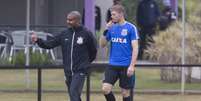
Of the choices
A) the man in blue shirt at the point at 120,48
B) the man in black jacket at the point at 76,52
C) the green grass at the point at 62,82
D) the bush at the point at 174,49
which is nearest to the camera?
the man in blue shirt at the point at 120,48

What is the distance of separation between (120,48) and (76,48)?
2.14ft

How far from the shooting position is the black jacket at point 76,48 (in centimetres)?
1065

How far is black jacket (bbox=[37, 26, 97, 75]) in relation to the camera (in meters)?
10.6

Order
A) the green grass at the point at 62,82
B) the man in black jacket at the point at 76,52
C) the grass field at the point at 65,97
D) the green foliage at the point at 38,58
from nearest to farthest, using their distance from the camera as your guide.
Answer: the man in black jacket at the point at 76,52, the grass field at the point at 65,97, the green grass at the point at 62,82, the green foliage at the point at 38,58

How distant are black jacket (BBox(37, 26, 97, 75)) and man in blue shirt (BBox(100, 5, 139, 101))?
247mm

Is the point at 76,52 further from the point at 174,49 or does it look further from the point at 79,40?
the point at 174,49

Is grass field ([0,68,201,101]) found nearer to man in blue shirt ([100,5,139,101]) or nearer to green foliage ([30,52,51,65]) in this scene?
green foliage ([30,52,51,65])

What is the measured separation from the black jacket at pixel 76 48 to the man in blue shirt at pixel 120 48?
0.81 feet

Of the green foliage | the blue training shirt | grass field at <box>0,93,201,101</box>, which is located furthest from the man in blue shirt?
the green foliage

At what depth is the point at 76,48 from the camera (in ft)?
34.9

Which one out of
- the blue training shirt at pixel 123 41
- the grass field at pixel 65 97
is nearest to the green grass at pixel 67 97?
the grass field at pixel 65 97

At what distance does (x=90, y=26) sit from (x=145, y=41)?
10.7 ft

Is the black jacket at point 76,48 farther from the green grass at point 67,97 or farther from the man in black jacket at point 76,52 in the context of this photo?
the green grass at point 67,97

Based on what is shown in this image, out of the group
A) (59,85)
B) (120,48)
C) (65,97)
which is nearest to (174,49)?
(59,85)
